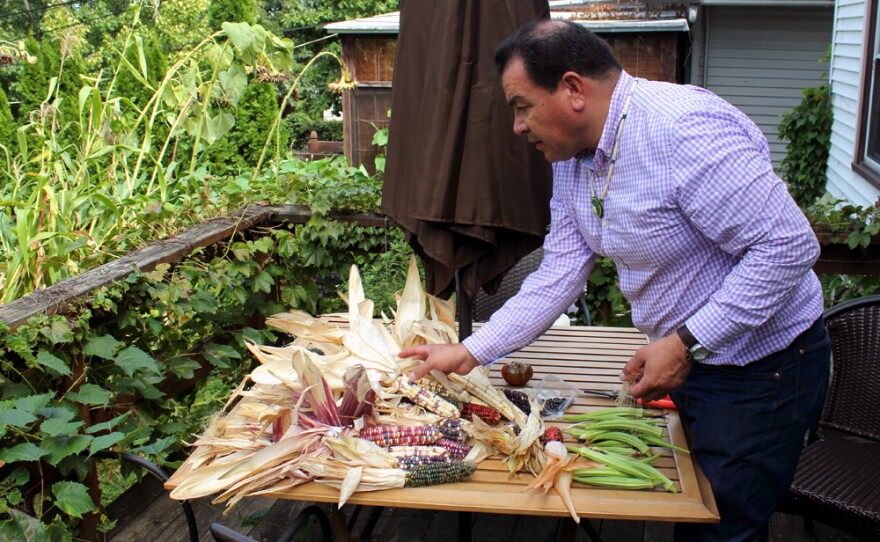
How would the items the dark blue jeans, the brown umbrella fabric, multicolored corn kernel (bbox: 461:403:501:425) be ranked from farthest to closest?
the brown umbrella fabric → multicolored corn kernel (bbox: 461:403:501:425) → the dark blue jeans

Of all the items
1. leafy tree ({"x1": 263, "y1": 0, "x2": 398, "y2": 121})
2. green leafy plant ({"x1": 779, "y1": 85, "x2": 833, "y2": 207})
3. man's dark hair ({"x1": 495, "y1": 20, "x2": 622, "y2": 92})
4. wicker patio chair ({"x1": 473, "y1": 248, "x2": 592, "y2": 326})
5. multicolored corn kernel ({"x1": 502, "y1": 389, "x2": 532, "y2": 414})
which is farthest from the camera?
leafy tree ({"x1": 263, "y1": 0, "x2": 398, "y2": 121})

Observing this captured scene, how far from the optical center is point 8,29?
88.0 ft

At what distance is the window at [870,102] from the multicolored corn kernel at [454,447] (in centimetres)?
532

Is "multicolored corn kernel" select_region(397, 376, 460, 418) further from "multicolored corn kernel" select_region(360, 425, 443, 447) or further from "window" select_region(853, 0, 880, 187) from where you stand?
"window" select_region(853, 0, 880, 187)

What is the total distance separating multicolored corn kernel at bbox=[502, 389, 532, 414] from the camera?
7.61ft

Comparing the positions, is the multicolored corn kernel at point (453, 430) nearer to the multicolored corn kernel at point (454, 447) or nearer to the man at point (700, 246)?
the multicolored corn kernel at point (454, 447)

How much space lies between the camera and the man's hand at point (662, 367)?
1.91 m

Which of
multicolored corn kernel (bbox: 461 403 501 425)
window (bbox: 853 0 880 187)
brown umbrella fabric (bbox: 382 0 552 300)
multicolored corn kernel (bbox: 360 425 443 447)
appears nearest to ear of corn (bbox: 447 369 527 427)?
multicolored corn kernel (bbox: 461 403 501 425)

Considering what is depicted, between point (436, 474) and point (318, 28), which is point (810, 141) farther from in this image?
point (318, 28)

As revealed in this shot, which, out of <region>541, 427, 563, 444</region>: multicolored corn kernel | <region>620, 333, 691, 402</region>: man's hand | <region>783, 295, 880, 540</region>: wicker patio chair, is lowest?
<region>783, 295, 880, 540</region>: wicker patio chair

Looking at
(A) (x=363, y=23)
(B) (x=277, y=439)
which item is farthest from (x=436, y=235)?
(A) (x=363, y=23)

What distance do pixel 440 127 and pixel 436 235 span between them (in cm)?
36

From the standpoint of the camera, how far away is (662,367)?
192 cm

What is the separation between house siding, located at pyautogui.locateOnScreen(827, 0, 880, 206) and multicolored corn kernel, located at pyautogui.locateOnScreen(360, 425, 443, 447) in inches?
214
